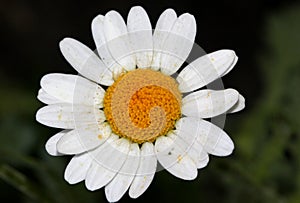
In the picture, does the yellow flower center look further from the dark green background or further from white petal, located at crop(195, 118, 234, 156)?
the dark green background

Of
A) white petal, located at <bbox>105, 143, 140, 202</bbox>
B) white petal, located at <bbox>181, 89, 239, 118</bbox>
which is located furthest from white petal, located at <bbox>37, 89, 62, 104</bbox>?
white petal, located at <bbox>181, 89, 239, 118</bbox>

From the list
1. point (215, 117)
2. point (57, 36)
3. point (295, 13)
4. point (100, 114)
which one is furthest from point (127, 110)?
point (57, 36)

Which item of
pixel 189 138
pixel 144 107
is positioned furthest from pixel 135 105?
pixel 189 138

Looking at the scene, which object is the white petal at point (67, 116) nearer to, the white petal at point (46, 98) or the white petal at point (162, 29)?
the white petal at point (46, 98)

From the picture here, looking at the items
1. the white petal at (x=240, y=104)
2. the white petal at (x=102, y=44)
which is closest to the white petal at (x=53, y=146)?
the white petal at (x=102, y=44)

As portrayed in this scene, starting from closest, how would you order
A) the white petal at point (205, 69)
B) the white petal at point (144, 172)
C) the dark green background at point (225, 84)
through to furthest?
the white petal at point (144, 172)
the white petal at point (205, 69)
the dark green background at point (225, 84)

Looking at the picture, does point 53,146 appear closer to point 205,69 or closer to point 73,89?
point 73,89

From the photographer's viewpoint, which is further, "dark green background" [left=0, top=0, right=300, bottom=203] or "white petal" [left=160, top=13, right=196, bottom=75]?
"dark green background" [left=0, top=0, right=300, bottom=203]
